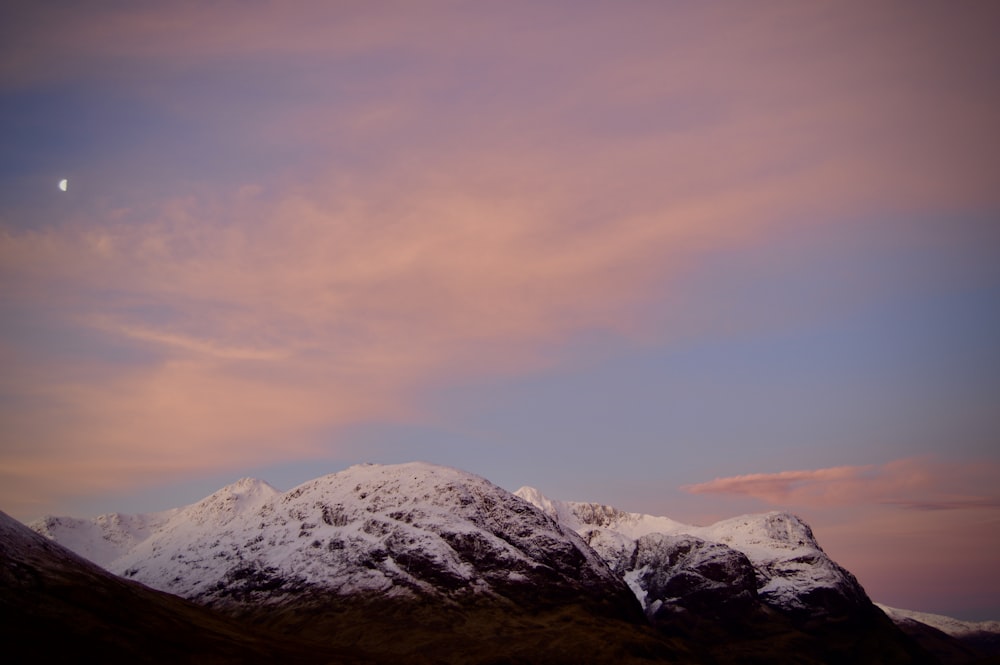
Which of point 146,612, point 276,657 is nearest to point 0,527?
point 146,612

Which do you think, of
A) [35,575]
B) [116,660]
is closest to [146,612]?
[35,575]

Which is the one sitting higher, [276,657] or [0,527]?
[0,527]

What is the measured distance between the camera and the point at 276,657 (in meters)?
195

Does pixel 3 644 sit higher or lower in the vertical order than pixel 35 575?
lower

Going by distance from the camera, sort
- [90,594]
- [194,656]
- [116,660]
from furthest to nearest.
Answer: [90,594], [194,656], [116,660]

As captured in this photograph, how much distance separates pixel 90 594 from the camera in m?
186

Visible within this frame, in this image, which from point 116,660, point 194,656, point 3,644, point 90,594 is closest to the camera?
point 3,644

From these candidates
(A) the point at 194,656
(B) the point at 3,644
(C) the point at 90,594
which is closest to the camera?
(B) the point at 3,644

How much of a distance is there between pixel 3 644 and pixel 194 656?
41.1 metres

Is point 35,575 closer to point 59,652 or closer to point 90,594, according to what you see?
point 90,594

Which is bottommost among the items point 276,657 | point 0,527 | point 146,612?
point 276,657

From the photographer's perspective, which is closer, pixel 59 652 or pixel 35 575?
pixel 59 652

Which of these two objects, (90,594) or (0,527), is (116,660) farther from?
(0,527)

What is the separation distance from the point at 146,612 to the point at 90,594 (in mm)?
14522
